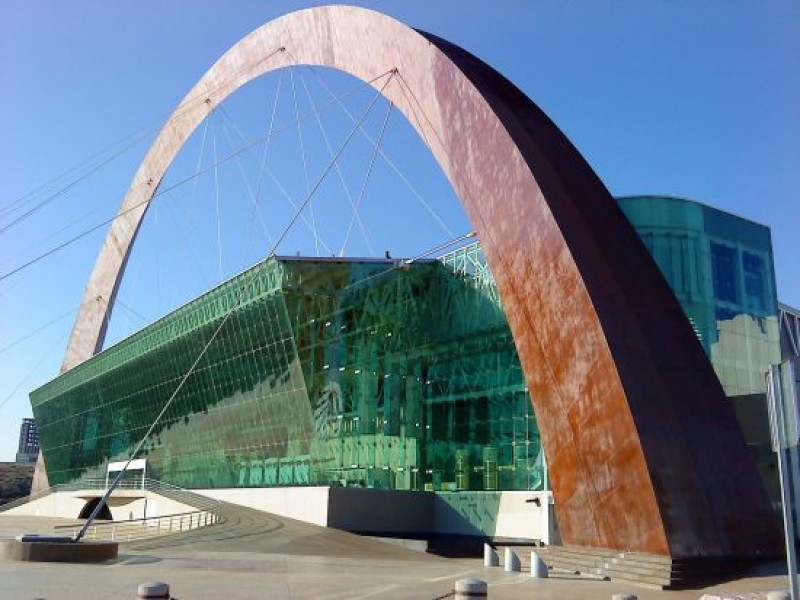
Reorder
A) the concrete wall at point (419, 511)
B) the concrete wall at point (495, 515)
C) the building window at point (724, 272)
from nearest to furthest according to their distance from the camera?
the concrete wall at point (495, 515) < the concrete wall at point (419, 511) < the building window at point (724, 272)

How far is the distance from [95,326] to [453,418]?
3730 centimetres

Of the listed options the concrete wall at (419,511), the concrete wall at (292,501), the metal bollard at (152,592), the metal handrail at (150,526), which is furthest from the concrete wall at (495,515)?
the metal bollard at (152,592)

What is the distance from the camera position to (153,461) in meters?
45.8

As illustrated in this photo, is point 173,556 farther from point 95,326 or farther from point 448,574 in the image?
point 95,326

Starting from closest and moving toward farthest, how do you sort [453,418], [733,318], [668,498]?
[668,498] < [733,318] < [453,418]

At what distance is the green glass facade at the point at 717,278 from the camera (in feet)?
82.7

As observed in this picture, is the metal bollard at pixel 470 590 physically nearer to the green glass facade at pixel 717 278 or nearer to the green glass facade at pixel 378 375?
the green glass facade at pixel 378 375

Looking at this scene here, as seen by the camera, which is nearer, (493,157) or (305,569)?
(305,569)

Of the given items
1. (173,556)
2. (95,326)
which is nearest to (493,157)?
(173,556)

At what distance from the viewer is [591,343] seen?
1667 centimetres

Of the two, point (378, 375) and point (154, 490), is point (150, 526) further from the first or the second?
point (378, 375)

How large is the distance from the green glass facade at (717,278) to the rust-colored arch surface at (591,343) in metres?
6.02

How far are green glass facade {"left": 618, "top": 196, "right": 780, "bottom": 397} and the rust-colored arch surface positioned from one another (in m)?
6.02

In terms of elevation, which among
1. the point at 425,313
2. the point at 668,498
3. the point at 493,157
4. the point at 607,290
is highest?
the point at 493,157
